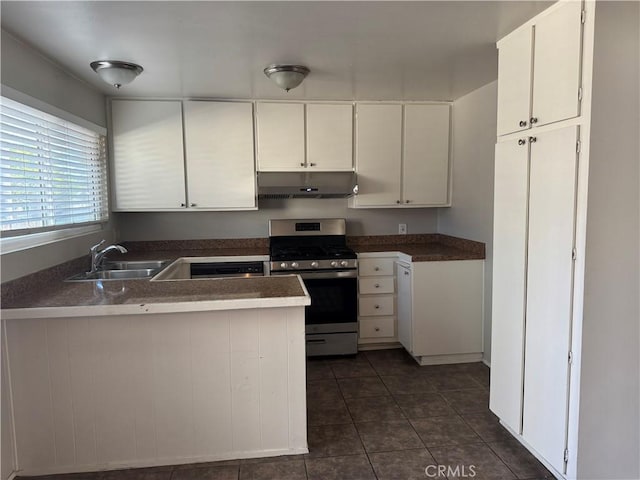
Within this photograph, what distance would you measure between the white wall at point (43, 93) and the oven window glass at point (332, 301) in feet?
5.77

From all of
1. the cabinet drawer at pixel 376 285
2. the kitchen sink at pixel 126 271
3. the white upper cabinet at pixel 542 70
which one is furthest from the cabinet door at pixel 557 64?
the kitchen sink at pixel 126 271

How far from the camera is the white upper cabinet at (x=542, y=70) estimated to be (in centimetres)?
182

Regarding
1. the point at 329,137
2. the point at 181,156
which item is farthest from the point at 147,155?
the point at 329,137

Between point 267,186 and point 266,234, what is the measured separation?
63cm

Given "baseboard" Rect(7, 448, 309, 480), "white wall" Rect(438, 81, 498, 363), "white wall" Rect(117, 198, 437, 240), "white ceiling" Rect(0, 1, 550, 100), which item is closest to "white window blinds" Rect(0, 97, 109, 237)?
"white ceiling" Rect(0, 1, 550, 100)

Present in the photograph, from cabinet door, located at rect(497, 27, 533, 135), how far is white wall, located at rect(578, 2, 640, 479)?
1.31 feet

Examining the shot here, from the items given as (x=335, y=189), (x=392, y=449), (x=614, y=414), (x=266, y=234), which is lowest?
(x=392, y=449)

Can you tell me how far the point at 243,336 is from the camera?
2.22 meters

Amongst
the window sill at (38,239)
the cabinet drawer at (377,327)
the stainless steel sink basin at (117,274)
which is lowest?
the cabinet drawer at (377,327)

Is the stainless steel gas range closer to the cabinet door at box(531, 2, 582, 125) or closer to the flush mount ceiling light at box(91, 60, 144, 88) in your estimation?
the flush mount ceiling light at box(91, 60, 144, 88)

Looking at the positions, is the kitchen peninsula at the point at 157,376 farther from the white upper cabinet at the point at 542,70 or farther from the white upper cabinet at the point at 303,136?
the white upper cabinet at the point at 303,136

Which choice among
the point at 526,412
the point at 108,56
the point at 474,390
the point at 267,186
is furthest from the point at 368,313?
the point at 108,56

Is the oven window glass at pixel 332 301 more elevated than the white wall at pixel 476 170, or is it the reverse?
the white wall at pixel 476 170

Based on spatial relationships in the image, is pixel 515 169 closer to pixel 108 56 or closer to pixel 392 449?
pixel 392 449
